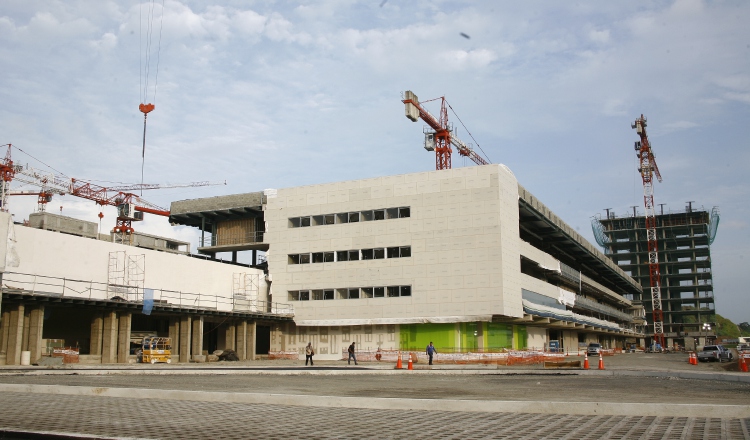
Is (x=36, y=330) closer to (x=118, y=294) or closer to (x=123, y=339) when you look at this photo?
(x=123, y=339)

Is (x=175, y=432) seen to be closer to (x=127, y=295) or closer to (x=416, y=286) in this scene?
(x=127, y=295)

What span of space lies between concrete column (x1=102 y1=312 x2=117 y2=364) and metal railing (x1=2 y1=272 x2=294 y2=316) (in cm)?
140

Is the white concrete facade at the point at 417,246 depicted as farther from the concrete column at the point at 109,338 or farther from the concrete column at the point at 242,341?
the concrete column at the point at 109,338

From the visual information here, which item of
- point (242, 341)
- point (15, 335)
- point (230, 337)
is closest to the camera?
point (15, 335)

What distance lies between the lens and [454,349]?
5709cm

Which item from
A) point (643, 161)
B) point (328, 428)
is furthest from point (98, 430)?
point (643, 161)

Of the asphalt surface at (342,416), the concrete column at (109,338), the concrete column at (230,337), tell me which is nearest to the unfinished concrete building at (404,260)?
the concrete column at (230,337)

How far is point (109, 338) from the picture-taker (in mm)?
45188

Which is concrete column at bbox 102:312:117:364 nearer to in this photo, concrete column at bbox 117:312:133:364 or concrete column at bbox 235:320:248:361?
concrete column at bbox 117:312:133:364

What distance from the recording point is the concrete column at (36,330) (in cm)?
4000

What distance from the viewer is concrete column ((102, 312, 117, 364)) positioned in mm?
44906

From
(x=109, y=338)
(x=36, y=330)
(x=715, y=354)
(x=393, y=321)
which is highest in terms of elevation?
(x=393, y=321)

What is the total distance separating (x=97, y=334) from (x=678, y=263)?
6390 inches

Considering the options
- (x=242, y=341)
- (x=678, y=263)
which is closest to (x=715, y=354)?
(x=242, y=341)
